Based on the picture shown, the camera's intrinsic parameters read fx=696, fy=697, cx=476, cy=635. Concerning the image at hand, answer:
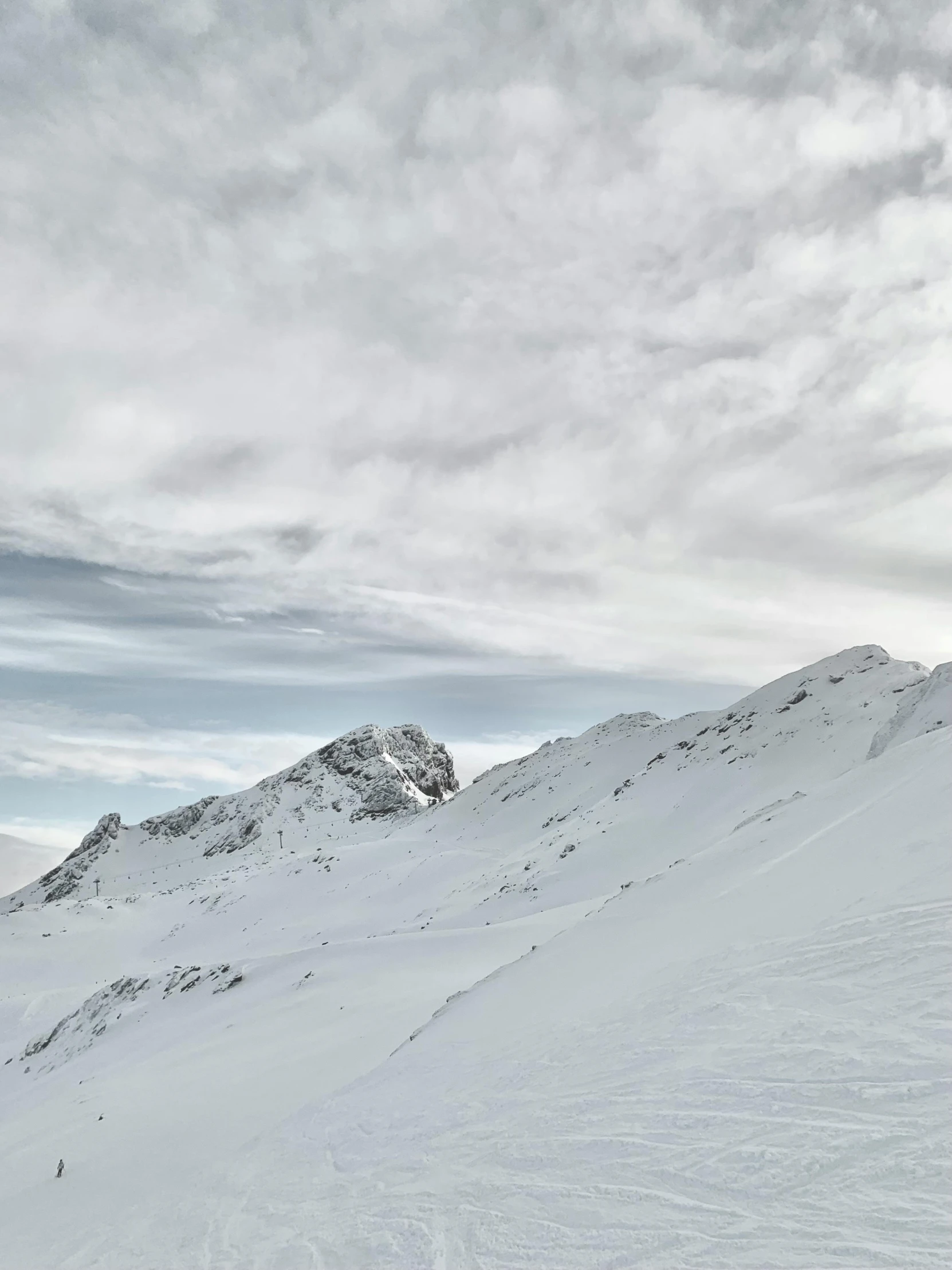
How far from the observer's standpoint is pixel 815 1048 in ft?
25.4

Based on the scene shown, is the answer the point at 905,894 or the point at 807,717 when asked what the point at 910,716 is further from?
the point at 807,717

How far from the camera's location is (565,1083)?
9094mm

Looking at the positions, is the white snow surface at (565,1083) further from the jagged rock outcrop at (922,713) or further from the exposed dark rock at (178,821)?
the exposed dark rock at (178,821)

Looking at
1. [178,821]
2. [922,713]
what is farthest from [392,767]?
[922,713]

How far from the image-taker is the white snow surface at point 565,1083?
6.11 meters

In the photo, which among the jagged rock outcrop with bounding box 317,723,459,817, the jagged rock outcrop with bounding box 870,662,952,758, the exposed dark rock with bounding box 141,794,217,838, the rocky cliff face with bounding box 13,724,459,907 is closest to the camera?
the jagged rock outcrop with bounding box 870,662,952,758

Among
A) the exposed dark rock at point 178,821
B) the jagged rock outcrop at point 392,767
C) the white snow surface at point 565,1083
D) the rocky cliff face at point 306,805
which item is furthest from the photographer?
the exposed dark rock at point 178,821

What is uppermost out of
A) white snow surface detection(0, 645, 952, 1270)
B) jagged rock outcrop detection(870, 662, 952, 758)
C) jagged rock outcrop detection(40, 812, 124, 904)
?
jagged rock outcrop detection(40, 812, 124, 904)

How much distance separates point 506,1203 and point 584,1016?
175 inches

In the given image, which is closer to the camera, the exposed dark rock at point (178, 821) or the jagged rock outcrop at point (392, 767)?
the jagged rock outcrop at point (392, 767)

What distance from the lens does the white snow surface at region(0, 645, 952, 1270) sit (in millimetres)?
6113

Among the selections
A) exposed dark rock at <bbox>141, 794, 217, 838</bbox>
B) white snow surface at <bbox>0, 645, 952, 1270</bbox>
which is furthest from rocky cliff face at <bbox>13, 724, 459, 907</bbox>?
white snow surface at <bbox>0, 645, 952, 1270</bbox>

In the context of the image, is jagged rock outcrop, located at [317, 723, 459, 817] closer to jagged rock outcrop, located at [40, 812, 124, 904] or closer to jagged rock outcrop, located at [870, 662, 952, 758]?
jagged rock outcrop, located at [40, 812, 124, 904]

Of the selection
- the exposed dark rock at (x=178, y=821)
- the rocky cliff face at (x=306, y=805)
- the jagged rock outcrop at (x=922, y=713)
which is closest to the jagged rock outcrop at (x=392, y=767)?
the rocky cliff face at (x=306, y=805)
